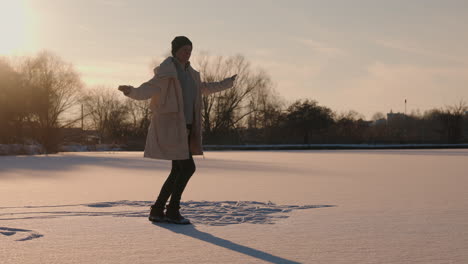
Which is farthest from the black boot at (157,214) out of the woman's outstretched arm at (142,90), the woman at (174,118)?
the woman's outstretched arm at (142,90)

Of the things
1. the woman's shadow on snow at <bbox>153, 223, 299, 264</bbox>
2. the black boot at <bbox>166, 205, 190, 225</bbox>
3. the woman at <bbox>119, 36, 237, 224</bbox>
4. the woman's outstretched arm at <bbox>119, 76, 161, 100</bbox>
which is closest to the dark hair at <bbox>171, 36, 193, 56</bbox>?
the woman at <bbox>119, 36, 237, 224</bbox>

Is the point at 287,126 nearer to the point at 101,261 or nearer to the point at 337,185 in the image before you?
the point at 337,185

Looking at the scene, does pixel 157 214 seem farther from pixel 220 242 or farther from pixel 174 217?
pixel 220 242

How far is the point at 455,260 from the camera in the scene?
3037mm

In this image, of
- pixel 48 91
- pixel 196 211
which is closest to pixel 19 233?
pixel 196 211

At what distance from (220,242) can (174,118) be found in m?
1.16

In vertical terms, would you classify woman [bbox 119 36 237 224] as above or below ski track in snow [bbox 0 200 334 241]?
above

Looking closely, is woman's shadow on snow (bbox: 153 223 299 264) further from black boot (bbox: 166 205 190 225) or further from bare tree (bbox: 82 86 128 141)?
bare tree (bbox: 82 86 128 141)

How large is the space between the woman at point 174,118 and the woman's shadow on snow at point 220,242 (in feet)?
0.56

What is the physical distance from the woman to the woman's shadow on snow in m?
0.17

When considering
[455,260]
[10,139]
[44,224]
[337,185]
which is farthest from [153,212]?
[10,139]

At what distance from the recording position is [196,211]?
5.20 metres

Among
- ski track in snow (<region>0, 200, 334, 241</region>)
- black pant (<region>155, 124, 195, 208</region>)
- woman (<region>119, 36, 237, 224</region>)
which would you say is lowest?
ski track in snow (<region>0, 200, 334, 241</region>)

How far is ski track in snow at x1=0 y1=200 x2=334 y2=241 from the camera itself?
4.64 meters
